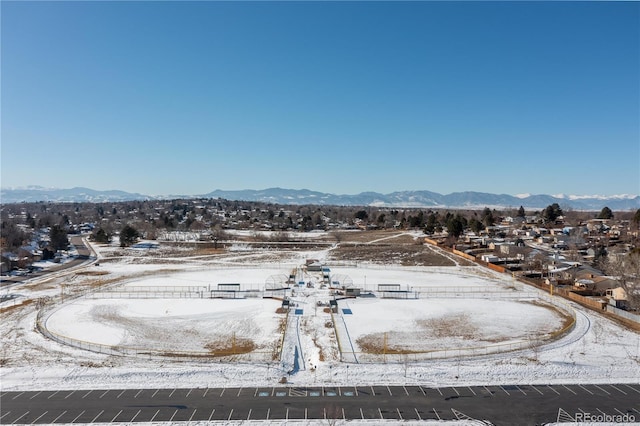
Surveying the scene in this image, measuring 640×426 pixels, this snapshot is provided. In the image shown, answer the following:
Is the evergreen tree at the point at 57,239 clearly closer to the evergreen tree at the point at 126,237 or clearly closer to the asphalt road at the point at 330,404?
the evergreen tree at the point at 126,237

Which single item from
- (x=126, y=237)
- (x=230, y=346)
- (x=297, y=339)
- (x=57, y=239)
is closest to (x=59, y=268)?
(x=57, y=239)

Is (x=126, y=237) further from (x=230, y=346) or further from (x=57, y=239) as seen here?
(x=230, y=346)

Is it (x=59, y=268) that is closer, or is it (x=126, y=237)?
(x=59, y=268)

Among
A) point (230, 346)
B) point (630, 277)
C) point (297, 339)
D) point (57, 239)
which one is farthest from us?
point (57, 239)

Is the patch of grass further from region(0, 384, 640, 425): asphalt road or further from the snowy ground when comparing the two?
region(0, 384, 640, 425): asphalt road

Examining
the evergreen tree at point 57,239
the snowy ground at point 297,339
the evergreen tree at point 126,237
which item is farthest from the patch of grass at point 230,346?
the evergreen tree at point 57,239

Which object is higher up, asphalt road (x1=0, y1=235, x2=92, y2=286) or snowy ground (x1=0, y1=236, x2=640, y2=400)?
snowy ground (x1=0, y1=236, x2=640, y2=400)

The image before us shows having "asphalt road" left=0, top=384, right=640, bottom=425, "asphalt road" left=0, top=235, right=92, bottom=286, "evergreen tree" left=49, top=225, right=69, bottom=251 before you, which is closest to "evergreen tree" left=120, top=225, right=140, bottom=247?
"asphalt road" left=0, top=235, right=92, bottom=286

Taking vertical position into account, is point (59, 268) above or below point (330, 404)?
below
